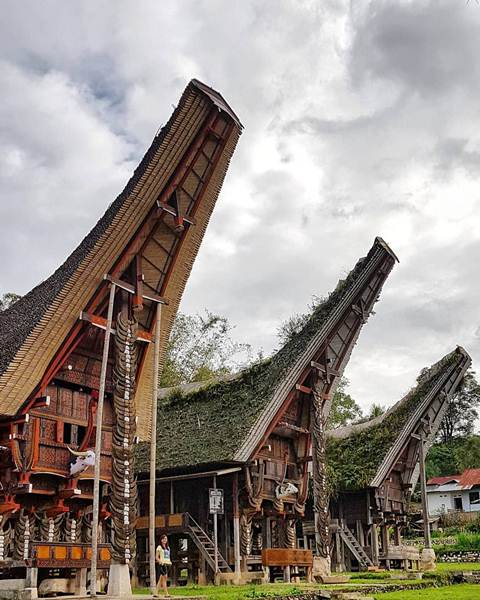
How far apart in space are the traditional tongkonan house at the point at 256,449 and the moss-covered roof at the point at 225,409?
42 millimetres

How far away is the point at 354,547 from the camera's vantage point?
27.2 metres

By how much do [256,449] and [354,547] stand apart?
8.66 meters

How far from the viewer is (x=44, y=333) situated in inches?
586

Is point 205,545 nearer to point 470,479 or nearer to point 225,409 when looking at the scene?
point 225,409

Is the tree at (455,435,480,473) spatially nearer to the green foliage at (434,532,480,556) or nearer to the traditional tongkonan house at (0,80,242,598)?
the green foliage at (434,532,480,556)

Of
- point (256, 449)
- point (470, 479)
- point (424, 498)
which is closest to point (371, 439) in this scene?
point (424, 498)

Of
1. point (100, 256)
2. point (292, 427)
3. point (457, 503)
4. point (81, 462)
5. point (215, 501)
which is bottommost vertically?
point (215, 501)

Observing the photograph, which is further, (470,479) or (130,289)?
(470,479)

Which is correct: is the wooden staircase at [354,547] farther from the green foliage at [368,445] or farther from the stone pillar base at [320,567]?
the stone pillar base at [320,567]

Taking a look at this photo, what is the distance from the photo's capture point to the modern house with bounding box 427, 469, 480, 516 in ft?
168

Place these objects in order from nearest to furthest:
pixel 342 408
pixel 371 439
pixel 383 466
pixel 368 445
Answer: pixel 383 466, pixel 368 445, pixel 371 439, pixel 342 408

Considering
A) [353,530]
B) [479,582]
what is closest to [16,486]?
[479,582]

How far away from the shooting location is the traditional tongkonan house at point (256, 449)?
2077cm

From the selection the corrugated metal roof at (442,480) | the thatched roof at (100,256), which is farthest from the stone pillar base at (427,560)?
the corrugated metal roof at (442,480)
